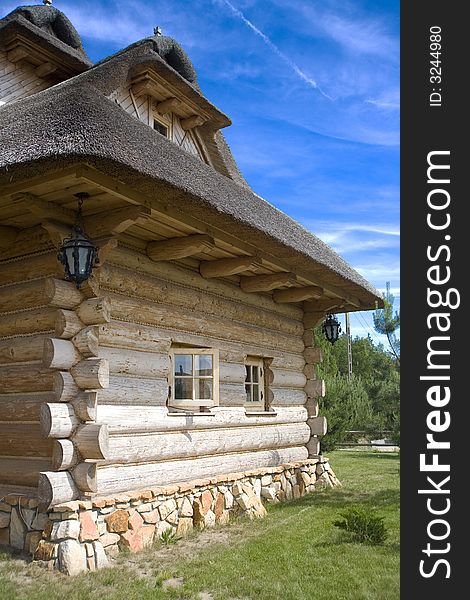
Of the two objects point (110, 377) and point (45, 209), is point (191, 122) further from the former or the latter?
point (110, 377)

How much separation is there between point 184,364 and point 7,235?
8.48ft

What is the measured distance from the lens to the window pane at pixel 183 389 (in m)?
7.80

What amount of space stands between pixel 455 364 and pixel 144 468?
12.4 ft

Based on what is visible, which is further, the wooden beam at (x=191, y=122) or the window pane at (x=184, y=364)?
the wooden beam at (x=191, y=122)

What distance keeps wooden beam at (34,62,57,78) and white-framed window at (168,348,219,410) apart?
441 centimetres

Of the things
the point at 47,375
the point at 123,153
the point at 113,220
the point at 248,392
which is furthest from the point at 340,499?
the point at 123,153

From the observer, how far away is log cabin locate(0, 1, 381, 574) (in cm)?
562

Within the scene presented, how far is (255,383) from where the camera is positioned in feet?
31.4

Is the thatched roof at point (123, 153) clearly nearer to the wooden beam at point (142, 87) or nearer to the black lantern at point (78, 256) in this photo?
the wooden beam at point (142, 87)

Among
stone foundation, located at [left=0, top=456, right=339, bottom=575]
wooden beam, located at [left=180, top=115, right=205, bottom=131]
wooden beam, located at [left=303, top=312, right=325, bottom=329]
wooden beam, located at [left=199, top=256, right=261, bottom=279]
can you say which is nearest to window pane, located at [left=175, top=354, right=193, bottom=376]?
wooden beam, located at [left=199, top=256, right=261, bottom=279]

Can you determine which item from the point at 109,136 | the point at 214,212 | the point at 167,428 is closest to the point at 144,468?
the point at 167,428

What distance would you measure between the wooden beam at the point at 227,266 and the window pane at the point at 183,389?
1.35m

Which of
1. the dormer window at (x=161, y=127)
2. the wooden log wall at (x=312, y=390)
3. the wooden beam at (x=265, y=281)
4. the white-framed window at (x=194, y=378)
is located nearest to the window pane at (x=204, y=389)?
the white-framed window at (x=194, y=378)

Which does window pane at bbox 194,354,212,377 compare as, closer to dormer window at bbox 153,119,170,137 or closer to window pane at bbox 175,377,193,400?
window pane at bbox 175,377,193,400
